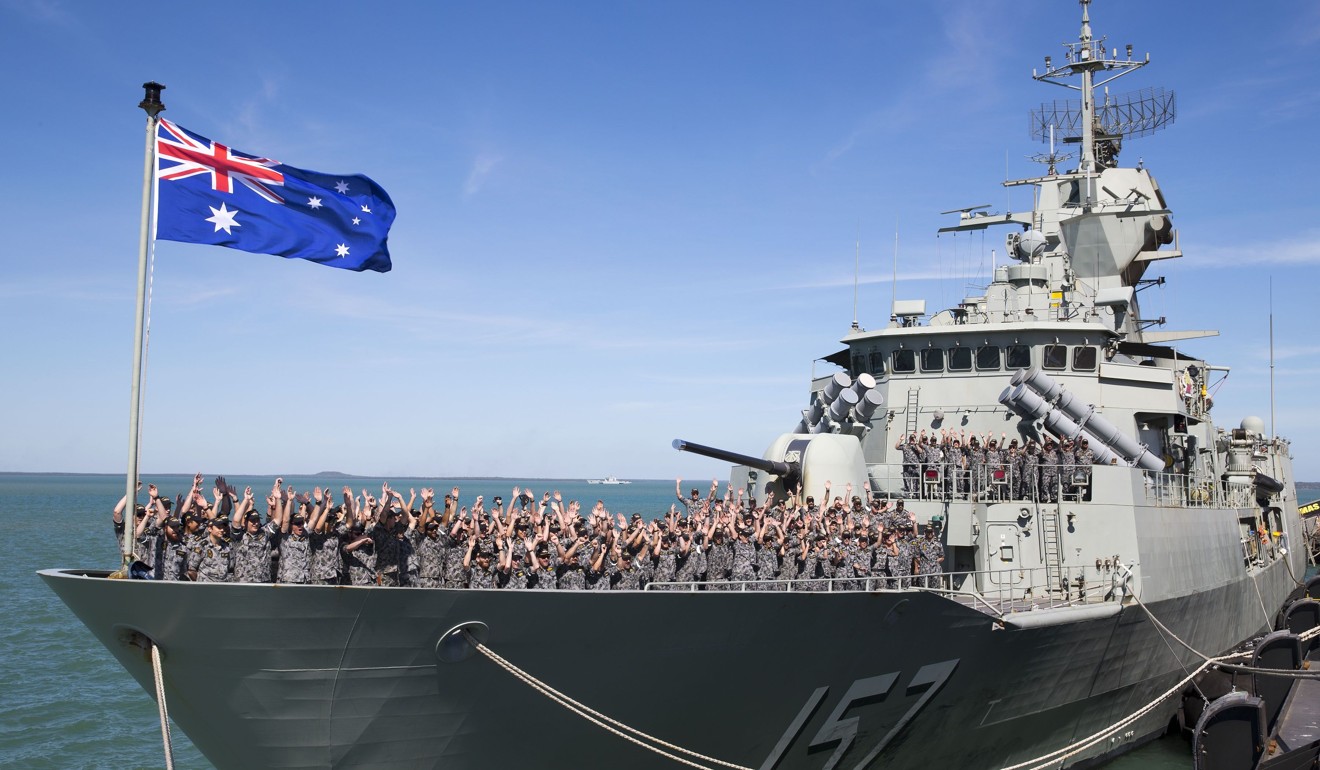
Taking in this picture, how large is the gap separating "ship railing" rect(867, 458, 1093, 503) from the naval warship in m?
0.04

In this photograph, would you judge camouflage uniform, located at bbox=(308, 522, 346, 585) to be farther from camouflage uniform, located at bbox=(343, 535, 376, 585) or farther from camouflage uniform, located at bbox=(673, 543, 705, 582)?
camouflage uniform, located at bbox=(673, 543, 705, 582)

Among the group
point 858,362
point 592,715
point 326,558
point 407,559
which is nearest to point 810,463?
point 858,362

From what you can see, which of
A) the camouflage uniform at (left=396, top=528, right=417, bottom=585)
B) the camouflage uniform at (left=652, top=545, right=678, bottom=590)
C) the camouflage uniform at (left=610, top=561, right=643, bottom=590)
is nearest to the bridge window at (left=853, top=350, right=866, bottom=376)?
the camouflage uniform at (left=652, top=545, right=678, bottom=590)

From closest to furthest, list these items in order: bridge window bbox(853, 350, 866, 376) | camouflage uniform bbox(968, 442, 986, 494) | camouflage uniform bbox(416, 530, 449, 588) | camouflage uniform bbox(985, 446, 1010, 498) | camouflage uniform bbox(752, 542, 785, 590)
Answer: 1. camouflage uniform bbox(416, 530, 449, 588)
2. camouflage uniform bbox(752, 542, 785, 590)
3. camouflage uniform bbox(985, 446, 1010, 498)
4. camouflage uniform bbox(968, 442, 986, 494)
5. bridge window bbox(853, 350, 866, 376)

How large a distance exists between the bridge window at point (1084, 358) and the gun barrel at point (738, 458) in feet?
15.5

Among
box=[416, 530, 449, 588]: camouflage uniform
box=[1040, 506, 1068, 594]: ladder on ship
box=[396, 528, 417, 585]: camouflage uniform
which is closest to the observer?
box=[396, 528, 417, 585]: camouflage uniform

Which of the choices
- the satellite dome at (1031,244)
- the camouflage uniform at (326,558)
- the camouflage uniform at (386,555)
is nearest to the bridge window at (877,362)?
the satellite dome at (1031,244)

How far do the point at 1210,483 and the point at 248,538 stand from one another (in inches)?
610

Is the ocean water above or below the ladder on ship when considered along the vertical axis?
below

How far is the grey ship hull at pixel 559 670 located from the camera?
6.75 meters

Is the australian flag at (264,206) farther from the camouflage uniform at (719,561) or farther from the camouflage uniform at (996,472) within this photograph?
the camouflage uniform at (996,472)

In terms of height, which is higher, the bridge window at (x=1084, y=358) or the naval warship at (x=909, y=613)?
Result: the bridge window at (x=1084, y=358)

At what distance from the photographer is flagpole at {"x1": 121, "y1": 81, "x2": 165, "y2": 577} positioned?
6.57 meters

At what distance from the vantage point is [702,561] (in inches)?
364
